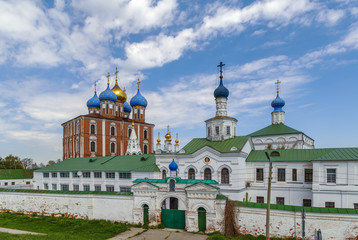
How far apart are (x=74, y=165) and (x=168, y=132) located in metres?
14.9

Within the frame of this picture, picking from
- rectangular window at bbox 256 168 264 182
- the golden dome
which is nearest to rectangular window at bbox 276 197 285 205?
rectangular window at bbox 256 168 264 182

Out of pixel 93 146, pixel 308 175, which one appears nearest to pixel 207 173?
pixel 308 175

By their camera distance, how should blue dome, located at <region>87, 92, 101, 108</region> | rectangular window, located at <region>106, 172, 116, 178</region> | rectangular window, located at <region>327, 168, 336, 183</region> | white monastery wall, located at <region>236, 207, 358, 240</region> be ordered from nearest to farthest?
white monastery wall, located at <region>236, 207, 358, 240</region>, rectangular window, located at <region>327, 168, 336, 183</region>, rectangular window, located at <region>106, 172, 116, 178</region>, blue dome, located at <region>87, 92, 101, 108</region>

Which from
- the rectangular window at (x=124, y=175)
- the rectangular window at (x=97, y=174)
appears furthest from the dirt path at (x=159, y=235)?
the rectangular window at (x=97, y=174)

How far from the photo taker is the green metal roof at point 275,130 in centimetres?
3607

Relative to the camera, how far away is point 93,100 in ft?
176

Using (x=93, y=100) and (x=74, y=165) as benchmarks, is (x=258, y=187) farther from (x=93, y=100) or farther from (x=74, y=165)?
(x=93, y=100)

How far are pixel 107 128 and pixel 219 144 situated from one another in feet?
95.1

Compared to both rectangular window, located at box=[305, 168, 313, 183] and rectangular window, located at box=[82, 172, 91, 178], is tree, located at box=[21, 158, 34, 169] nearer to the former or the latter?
rectangular window, located at box=[82, 172, 91, 178]

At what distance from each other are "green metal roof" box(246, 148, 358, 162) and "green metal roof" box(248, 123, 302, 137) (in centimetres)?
1018

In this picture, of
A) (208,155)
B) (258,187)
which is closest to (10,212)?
(208,155)

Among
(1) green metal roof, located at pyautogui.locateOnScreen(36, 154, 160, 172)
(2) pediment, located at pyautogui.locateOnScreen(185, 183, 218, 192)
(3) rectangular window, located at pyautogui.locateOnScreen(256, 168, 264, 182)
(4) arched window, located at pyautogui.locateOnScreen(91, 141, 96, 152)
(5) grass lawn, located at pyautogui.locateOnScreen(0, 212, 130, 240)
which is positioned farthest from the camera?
(4) arched window, located at pyautogui.locateOnScreen(91, 141, 96, 152)

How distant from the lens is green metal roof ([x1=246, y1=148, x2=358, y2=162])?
22.4m

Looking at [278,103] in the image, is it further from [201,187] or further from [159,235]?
[159,235]
